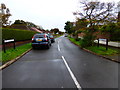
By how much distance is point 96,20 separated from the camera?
11.7 m

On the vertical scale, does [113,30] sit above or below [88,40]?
above

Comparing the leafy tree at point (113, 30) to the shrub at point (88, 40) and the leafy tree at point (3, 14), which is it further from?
the leafy tree at point (3, 14)

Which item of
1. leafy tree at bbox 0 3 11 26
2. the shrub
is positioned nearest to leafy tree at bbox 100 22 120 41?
the shrub

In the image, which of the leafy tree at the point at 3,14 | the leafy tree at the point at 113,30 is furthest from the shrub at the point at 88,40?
the leafy tree at the point at 3,14

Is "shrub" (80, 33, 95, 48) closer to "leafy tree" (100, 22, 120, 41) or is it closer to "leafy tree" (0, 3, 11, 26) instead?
"leafy tree" (100, 22, 120, 41)

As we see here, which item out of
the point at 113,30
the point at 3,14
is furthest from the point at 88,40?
the point at 3,14

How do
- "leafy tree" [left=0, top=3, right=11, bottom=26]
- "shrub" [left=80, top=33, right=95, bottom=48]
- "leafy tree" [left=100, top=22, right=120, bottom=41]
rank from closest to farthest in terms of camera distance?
"shrub" [left=80, top=33, right=95, bottom=48] < "leafy tree" [left=100, top=22, right=120, bottom=41] < "leafy tree" [left=0, top=3, right=11, bottom=26]

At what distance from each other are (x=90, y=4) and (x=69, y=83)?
453 inches

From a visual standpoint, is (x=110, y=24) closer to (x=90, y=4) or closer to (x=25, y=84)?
(x=90, y=4)

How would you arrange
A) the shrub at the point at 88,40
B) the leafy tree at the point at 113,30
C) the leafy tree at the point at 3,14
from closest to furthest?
→ the shrub at the point at 88,40 → the leafy tree at the point at 113,30 → the leafy tree at the point at 3,14

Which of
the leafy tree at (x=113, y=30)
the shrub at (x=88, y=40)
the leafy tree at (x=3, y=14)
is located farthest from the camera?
the leafy tree at (x=3, y=14)

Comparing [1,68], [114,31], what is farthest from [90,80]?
[114,31]

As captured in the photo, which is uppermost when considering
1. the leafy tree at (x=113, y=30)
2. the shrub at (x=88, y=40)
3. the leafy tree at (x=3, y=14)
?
the leafy tree at (x=3, y=14)

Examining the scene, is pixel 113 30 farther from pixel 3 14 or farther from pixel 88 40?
pixel 3 14
